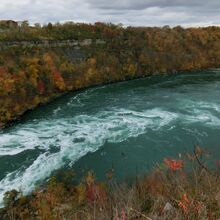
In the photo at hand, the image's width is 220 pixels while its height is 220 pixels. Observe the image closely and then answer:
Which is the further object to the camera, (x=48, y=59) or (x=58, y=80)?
(x=48, y=59)

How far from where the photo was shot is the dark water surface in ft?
81.0

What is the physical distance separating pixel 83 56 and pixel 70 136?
108 feet

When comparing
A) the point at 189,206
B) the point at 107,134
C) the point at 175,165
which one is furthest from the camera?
the point at 107,134

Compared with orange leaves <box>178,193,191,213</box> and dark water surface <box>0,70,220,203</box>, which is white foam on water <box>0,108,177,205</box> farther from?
orange leaves <box>178,193,191,213</box>

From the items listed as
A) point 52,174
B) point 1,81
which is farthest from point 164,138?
point 1,81

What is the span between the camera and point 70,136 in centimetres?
3077

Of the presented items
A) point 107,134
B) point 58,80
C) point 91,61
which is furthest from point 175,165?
point 91,61

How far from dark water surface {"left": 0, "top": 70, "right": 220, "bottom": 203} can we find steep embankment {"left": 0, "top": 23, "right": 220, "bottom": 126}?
159 inches

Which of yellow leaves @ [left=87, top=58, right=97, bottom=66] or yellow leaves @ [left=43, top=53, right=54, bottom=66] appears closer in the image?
yellow leaves @ [left=43, top=53, right=54, bottom=66]

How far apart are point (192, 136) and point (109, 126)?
7.80 m

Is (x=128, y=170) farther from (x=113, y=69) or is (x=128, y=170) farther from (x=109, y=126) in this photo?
(x=113, y=69)

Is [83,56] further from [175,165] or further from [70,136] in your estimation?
[175,165]

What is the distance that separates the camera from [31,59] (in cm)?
5128

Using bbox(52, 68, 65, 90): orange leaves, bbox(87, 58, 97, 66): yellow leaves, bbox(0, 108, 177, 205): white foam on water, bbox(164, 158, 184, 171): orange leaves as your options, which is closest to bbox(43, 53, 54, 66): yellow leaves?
bbox(52, 68, 65, 90): orange leaves
